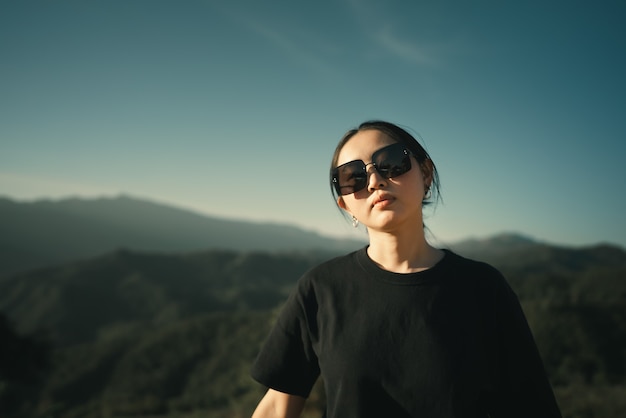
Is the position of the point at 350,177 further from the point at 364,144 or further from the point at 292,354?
the point at 292,354

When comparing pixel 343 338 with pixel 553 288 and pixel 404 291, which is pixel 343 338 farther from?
pixel 553 288

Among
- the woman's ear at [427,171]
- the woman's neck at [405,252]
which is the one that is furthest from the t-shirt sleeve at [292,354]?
the woman's ear at [427,171]

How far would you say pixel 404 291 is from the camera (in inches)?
64.2

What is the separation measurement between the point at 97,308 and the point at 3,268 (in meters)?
74.4

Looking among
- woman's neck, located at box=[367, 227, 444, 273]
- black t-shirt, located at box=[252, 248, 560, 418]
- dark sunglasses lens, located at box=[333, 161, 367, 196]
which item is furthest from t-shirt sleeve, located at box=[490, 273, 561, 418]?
dark sunglasses lens, located at box=[333, 161, 367, 196]

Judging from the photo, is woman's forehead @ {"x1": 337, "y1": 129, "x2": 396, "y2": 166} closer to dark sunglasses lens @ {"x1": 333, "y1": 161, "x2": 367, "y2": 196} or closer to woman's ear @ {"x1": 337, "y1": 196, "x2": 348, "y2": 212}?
dark sunglasses lens @ {"x1": 333, "y1": 161, "x2": 367, "y2": 196}

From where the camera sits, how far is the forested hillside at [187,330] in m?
29.4

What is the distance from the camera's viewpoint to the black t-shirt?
4.88 feet

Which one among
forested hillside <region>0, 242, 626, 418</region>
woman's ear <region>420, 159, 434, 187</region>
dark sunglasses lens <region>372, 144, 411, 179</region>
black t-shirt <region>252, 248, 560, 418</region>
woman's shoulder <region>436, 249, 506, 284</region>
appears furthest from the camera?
forested hillside <region>0, 242, 626, 418</region>

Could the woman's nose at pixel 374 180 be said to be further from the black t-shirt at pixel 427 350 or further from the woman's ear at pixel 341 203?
the black t-shirt at pixel 427 350

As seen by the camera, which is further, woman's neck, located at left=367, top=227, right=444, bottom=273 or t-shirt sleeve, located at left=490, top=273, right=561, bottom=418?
woman's neck, located at left=367, top=227, right=444, bottom=273

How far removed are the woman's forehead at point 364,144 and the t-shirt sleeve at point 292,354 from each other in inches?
26.9

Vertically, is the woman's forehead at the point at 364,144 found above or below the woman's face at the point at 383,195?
above

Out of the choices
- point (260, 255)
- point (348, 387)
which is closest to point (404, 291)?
point (348, 387)
